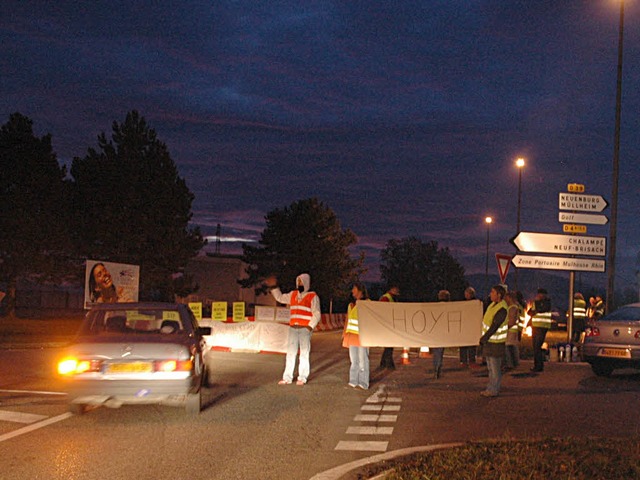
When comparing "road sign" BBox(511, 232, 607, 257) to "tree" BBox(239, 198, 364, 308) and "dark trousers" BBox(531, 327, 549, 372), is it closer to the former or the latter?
"dark trousers" BBox(531, 327, 549, 372)

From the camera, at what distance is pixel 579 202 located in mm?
22984

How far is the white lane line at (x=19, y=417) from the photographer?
10328 millimetres

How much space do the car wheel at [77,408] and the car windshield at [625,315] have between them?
1124cm

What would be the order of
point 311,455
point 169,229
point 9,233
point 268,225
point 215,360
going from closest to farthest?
point 311,455
point 215,360
point 9,233
point 169,229
point 268,225

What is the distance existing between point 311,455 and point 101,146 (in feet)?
145

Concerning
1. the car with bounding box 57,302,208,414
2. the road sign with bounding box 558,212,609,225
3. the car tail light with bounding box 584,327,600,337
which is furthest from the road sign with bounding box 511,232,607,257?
the car with bounding box 57,302,208,414

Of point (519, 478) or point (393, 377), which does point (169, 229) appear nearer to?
point (393, 377)

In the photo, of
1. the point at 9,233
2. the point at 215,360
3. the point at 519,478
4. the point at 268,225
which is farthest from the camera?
the point at 268,225

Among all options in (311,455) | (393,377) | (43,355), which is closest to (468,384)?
(393,377)

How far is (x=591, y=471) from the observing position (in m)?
7.23

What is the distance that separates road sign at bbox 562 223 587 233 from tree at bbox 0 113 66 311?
30.6 m

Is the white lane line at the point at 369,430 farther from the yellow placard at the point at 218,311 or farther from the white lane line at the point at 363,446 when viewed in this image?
the yellow placard at the point at 218,311

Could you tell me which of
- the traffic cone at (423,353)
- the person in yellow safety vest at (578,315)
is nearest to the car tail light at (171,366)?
the traffic cone at (423,353)

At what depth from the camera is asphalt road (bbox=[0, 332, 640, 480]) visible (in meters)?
7.94
